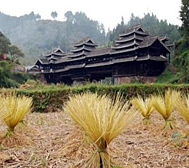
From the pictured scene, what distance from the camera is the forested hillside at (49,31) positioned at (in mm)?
62781

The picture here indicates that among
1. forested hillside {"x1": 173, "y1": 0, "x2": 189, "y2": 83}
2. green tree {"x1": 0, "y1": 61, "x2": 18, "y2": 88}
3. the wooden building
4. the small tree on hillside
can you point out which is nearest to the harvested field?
forested hillside {"x1": 173, "y1": 0, "x2": 189, "y2": 83}

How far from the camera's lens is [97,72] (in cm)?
2494

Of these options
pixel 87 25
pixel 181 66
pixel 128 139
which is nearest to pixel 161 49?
pixel 181 66

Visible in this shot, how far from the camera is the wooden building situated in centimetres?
2139

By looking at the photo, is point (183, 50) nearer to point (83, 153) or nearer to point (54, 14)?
point (83, 153)

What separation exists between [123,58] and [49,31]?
190 feet

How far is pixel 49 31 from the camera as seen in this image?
2985 inches

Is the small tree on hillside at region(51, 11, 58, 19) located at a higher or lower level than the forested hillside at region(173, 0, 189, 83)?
higher

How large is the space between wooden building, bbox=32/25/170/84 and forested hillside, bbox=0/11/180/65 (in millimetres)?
27910

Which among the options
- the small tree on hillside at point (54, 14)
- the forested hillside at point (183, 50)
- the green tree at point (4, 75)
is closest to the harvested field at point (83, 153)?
the forested hillside at point (183, 50)

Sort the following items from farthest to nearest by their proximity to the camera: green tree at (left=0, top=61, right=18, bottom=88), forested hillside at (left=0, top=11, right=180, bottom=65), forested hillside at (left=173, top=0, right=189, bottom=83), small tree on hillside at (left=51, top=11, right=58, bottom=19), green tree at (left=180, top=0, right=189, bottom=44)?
small tree on hillside at (left=51, top=11, right=58, bottom=19), forested hillside at (left=0, top=11, right=180, bottom=65), green tree at (left=0, top=61, right=18, bottom=88), green tree at (left=180, top=0, right=189, bottom=44), forested hillside at (left=173, top=0, right=189, bottom=83)

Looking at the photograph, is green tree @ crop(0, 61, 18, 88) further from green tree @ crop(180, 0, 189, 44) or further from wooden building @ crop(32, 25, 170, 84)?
green tree @ crop(180, 0, 189, 44)

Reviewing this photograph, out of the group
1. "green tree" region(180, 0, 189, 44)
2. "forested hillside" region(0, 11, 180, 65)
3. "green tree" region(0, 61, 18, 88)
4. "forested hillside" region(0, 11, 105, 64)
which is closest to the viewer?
"green tree" region(180, 0, 189, 44)

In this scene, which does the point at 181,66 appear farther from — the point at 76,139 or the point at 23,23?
the point at 23,23
